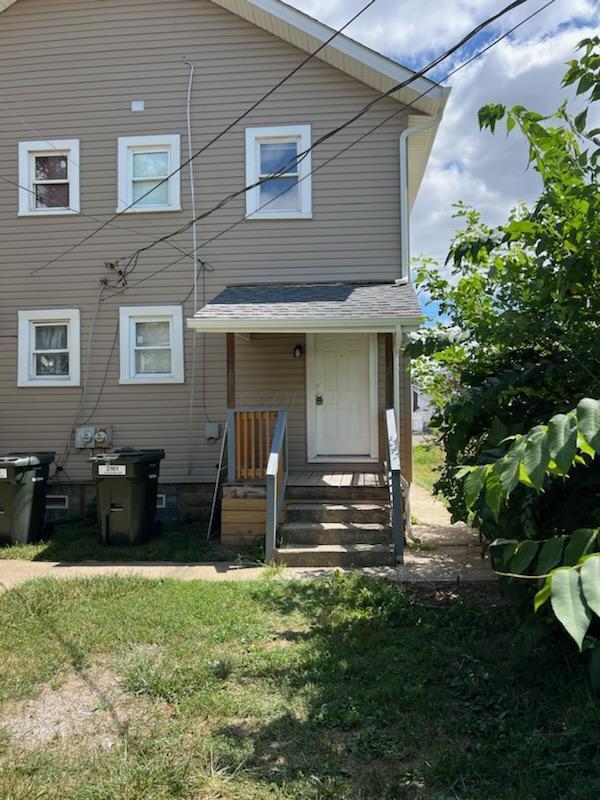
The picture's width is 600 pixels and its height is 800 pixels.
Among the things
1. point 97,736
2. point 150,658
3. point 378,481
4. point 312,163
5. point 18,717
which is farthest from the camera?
point 312,163

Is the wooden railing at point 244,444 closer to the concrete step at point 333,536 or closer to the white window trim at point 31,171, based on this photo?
the concrete step at point 333,536

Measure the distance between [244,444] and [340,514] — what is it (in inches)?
61.3

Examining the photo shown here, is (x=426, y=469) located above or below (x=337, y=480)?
below

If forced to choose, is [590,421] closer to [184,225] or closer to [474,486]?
[474,486]

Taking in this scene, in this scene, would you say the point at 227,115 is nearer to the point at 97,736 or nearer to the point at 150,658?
the point at 150,658

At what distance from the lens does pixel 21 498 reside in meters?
7.88

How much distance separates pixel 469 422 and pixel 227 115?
24.3 ft

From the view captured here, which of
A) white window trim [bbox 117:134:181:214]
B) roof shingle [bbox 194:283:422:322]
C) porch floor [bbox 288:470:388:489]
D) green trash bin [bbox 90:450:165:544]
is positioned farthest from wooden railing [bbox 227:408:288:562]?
white window trim [bbox 117:134:181:214]

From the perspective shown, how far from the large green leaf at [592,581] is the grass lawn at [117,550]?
5.67 m

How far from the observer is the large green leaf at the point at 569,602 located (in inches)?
61.2

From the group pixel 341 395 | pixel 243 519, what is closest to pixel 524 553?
pixel 243 519

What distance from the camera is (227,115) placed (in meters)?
9.54

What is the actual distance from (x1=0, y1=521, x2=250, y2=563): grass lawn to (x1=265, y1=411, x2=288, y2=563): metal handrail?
486 mm

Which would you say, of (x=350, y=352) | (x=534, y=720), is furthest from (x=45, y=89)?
(x=534, y=720)
